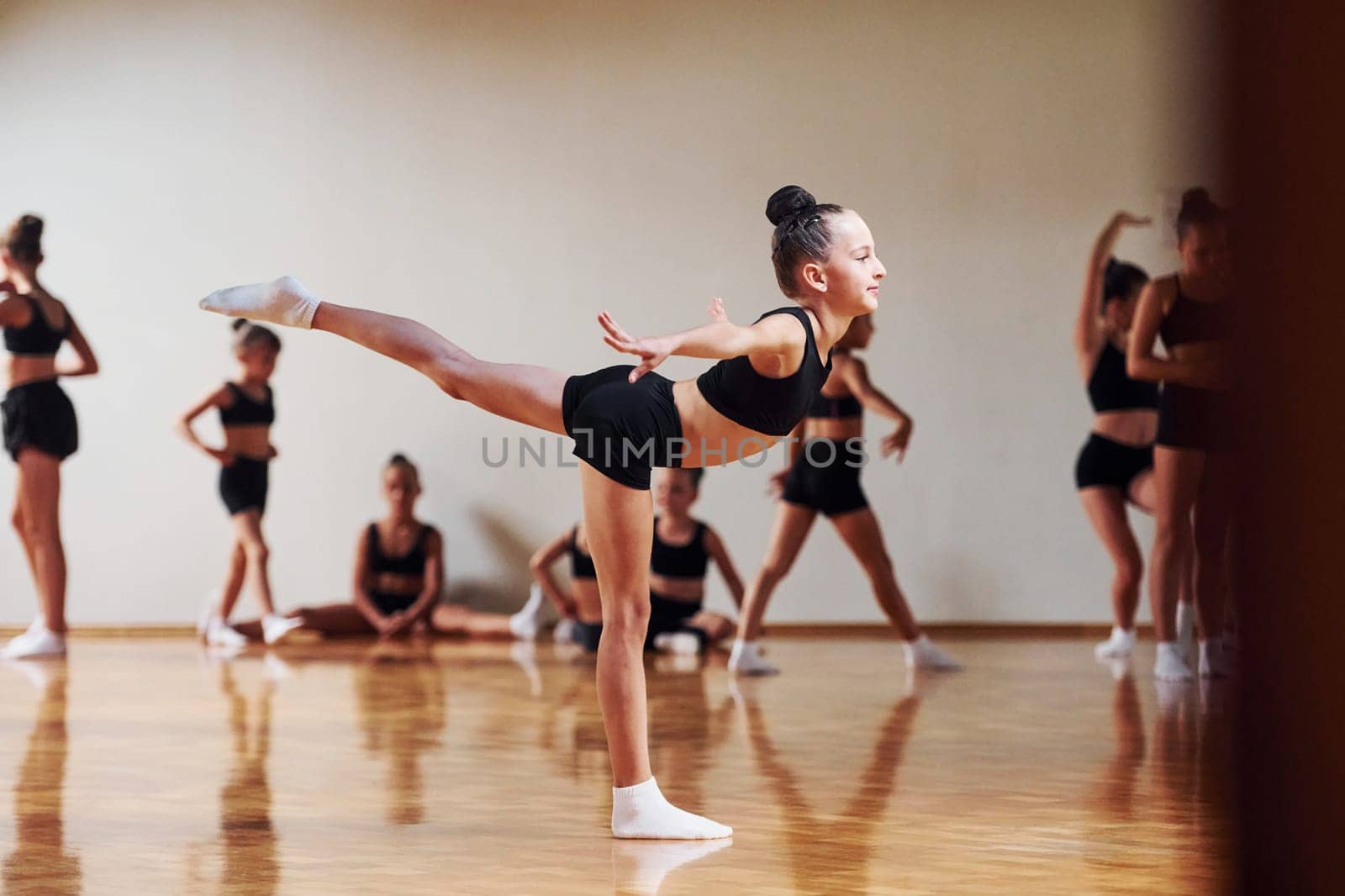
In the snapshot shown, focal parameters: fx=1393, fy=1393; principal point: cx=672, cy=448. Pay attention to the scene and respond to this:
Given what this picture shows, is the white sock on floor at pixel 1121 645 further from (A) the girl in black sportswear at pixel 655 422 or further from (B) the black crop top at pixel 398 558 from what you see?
(A) the girl in black sportswear at pixel 655 422

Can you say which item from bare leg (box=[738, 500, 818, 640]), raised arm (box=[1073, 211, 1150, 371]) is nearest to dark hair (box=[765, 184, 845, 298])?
bare leg (box=[738, 500, 818, 640])

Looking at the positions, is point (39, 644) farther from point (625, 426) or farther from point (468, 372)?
point (625, 426)

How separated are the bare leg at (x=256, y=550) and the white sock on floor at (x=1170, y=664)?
390 centimetres

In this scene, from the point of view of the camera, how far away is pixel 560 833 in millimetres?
2299

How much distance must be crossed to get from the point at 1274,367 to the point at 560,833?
183 cm

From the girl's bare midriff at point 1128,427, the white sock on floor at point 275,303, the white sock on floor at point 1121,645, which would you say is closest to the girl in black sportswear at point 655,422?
the white sock on floor at point 275,303

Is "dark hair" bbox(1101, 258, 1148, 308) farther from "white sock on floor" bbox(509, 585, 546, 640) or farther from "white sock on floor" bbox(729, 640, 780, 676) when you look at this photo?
"white sock on floor" bbox(509, 585, 546, 640)

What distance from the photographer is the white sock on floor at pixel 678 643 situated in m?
5.85

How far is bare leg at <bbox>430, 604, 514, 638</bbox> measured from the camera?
6715 millimetres

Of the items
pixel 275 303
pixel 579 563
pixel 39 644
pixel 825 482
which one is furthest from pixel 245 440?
pixel 275 303

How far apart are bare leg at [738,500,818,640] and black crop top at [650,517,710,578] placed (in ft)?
3.08

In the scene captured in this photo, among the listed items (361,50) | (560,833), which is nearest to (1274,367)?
(560,833)

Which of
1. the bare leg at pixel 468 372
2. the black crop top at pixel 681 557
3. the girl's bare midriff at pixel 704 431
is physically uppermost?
the bare leg at pixel 468 372

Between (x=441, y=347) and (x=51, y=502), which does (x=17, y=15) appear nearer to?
(x=51, y=502)
